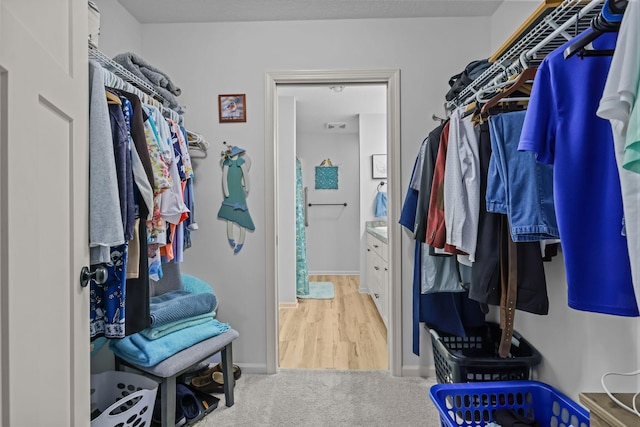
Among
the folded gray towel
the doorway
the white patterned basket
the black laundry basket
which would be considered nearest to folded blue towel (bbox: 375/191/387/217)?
the doorway

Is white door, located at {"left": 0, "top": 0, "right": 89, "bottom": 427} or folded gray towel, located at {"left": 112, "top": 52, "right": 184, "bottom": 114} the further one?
folded gray towel, located at {"left": 112, "top": 52, "right": 184, "bottom": 114}

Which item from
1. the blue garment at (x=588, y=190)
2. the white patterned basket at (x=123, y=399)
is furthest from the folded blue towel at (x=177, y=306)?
the blue garment at (x=588, y=190)

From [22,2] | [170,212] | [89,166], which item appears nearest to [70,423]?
[89,166]

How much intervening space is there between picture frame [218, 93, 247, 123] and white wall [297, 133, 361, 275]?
3.44m

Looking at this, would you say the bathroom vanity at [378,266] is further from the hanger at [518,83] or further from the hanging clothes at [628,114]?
the hanging clothes at [628,114]

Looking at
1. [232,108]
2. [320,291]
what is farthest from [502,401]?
[320,291]

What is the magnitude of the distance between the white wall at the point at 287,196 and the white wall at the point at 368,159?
113 cm

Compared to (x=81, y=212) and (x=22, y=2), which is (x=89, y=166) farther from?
(x=22, y=2)

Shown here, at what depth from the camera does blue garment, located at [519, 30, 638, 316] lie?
82 centimetres

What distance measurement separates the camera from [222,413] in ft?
6.30

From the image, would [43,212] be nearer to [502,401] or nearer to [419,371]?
[502,401]

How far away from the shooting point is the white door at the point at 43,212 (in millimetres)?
697

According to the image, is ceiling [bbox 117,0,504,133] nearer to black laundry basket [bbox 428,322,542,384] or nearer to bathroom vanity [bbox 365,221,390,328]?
bathroom vanity [bbox 365,221,390,328]

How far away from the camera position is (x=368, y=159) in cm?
480
